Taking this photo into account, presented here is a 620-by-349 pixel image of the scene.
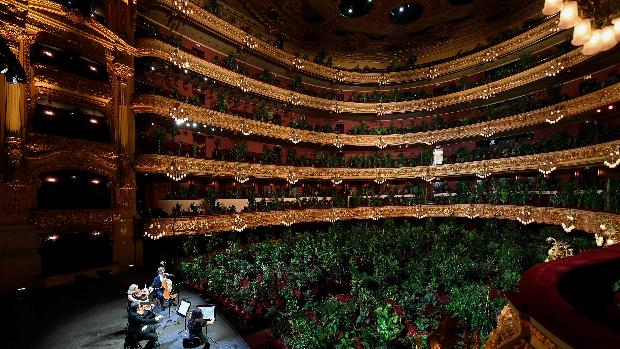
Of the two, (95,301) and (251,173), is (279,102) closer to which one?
(251,173)

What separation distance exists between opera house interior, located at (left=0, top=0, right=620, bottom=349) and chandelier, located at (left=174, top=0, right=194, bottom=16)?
513 mm

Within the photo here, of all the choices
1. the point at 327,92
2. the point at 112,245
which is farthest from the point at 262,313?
the point at 327,92

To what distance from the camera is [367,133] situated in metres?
33.0

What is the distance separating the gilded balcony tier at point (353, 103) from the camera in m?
19.8

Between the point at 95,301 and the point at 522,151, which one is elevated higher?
the point at 522,151

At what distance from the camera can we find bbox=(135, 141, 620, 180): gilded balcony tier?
1856cm

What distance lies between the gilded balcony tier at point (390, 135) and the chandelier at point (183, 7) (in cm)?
640

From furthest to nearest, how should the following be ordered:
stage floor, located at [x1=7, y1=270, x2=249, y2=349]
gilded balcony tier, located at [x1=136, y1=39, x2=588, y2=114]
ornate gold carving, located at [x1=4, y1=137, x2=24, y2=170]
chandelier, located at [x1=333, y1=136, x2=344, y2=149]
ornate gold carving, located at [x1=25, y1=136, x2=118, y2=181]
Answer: chandelier, located at [x1=333, y1=136, x2=344, y2=149] → gilded balcony tier, located at [x1=136, y1=39, x2=588, y2=114] → ornate gold carving, located at [x1=25, y1=136, x2=118, y2=181] → ornate gold carving, located at [x1=4, y1=137, x2=24, y2=170] → stage floor, located at [x1=7, y1=270, x2=249, y2=349]

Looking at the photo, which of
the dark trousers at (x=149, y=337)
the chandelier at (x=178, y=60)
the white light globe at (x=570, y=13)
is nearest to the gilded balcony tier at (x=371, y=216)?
the white light globe at (x=570, y=13)

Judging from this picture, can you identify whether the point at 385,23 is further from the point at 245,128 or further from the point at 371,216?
the point at 371,216

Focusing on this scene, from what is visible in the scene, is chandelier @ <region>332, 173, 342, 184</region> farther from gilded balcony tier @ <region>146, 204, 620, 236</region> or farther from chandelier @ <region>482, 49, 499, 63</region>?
chandelier @ <region>482, 49, 499, 63</region>

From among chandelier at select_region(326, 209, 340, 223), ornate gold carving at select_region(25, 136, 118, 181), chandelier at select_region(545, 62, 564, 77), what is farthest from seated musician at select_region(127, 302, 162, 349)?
chandelier at select_region(545, 62, 564, 77)

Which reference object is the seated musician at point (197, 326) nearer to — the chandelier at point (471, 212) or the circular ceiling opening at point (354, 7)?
the chandelier at point (471, 212)

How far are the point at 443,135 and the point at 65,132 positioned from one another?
29.9m
